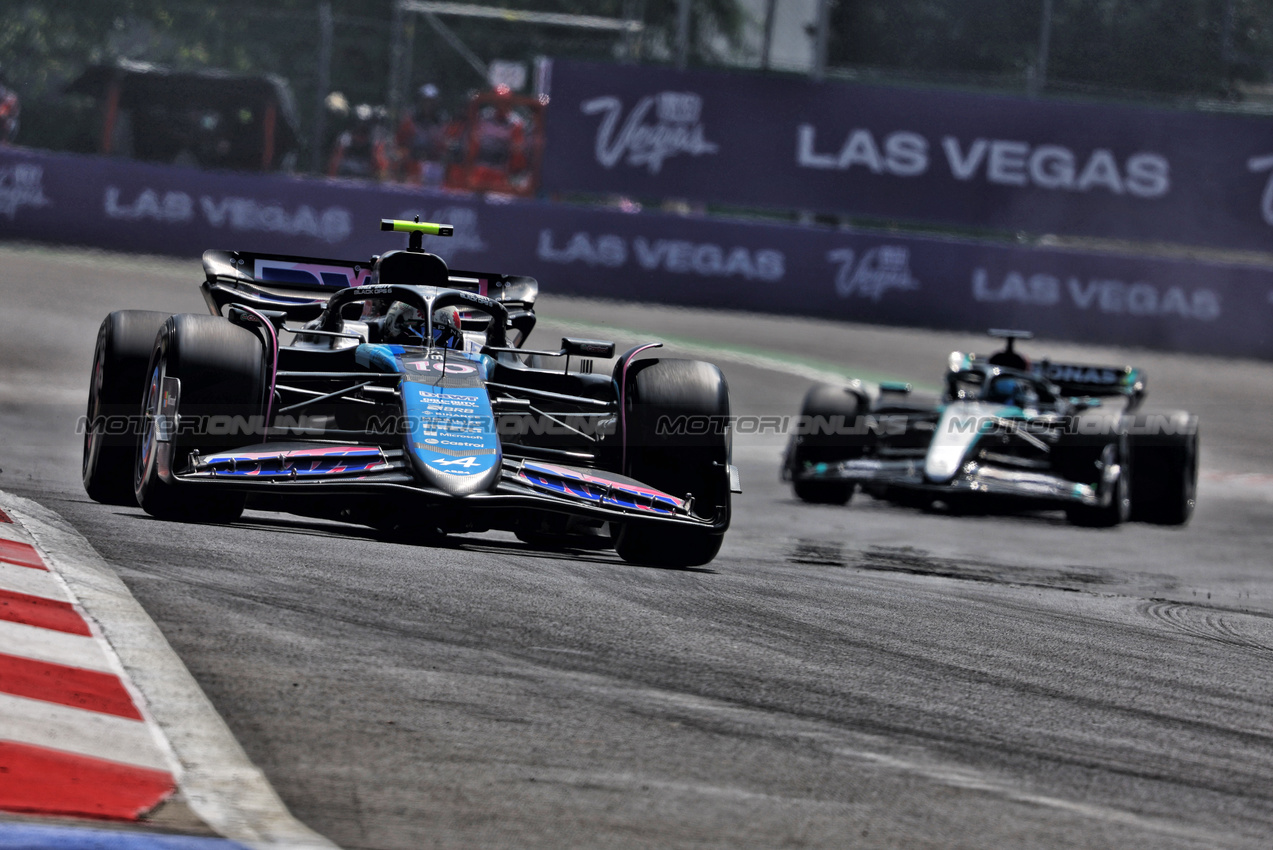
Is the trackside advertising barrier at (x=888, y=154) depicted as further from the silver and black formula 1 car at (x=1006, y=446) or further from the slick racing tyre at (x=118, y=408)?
the slick racing tyre at (x=118, y=408)

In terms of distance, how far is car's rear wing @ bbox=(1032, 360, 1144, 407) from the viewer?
1249 centimetres

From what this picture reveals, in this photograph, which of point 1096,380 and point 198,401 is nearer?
point 198,401

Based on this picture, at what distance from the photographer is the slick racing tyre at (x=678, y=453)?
7.11 m

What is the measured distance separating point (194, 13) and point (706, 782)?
103ft

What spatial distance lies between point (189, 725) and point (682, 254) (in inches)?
806

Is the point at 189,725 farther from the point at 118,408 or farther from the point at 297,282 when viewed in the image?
the point at 297,282

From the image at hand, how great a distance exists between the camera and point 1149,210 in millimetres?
24797

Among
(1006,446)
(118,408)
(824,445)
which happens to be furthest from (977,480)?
(118,408)

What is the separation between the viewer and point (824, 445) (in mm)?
11773

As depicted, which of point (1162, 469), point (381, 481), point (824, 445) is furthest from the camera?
point (1162, 469)

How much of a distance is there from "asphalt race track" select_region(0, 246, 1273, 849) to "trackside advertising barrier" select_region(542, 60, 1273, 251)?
16.5m

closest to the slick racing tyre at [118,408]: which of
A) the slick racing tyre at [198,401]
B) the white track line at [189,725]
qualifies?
the slick racing tyre at [198,401]

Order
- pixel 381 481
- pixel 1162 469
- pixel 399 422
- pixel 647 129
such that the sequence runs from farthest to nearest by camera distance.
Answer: pixel 647 129 → pixel 1162 469 → pixel 399 422 → pixel 381 481

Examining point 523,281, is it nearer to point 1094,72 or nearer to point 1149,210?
point 1149,210
